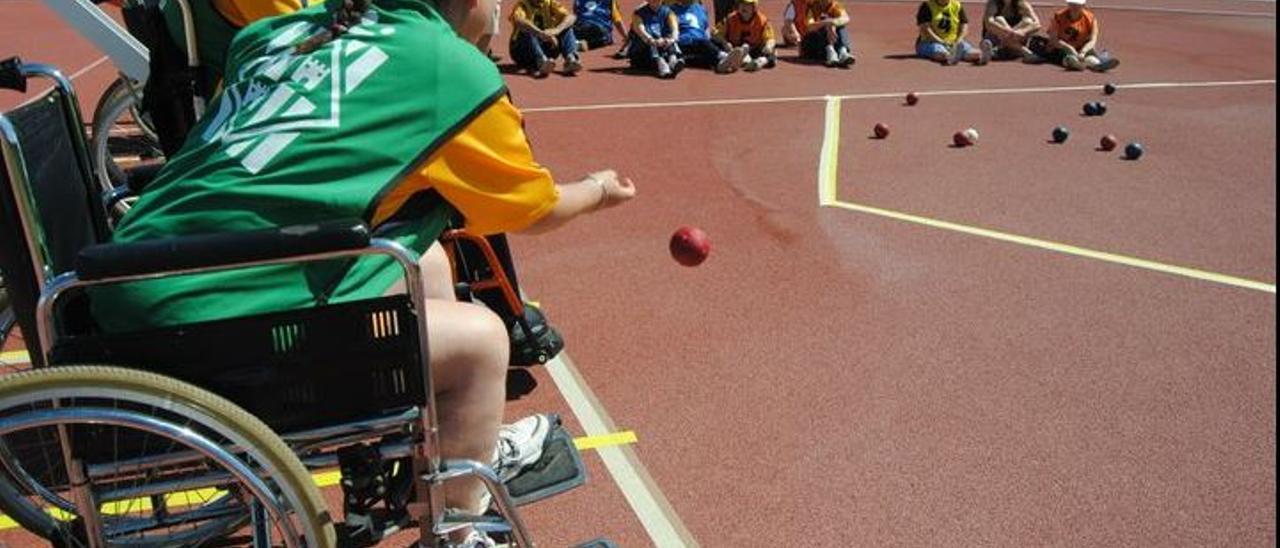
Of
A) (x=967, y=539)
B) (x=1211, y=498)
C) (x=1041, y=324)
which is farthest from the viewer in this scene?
(x=1041, y=324)

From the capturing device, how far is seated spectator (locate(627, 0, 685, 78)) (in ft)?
36.7

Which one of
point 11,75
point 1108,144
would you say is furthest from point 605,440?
point 1108,144

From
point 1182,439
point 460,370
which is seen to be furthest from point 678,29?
point 460,370

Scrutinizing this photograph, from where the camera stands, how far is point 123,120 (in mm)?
7312

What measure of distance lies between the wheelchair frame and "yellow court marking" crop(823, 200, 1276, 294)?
4035 mm

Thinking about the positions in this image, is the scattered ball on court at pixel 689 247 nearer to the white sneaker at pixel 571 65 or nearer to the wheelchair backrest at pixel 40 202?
the wheelchair backrest at pixel 40 202

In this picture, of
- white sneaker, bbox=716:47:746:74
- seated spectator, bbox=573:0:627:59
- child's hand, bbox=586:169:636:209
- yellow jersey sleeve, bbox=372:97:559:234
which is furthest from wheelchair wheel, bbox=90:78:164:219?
seated spectator, bbox=573:0:627:59

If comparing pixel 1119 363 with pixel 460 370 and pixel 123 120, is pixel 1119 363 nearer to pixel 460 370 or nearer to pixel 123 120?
pixel 460 370

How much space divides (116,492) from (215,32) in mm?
2199

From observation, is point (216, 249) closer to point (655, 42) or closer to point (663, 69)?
point (663, 69)

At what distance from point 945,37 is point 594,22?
4.26 metres

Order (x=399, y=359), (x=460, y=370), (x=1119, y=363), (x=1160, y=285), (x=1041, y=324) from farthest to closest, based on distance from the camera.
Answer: (x=1160, y=285) → (x=1041, y=324) → (x=1119, y=363) → (x=460, y=370) → (x=399, y=359)

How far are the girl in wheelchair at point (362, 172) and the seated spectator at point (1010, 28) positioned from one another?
488 inches

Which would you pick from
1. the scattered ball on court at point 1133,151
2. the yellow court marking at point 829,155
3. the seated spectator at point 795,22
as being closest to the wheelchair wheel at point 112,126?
the yellow court marking at point 829,155
